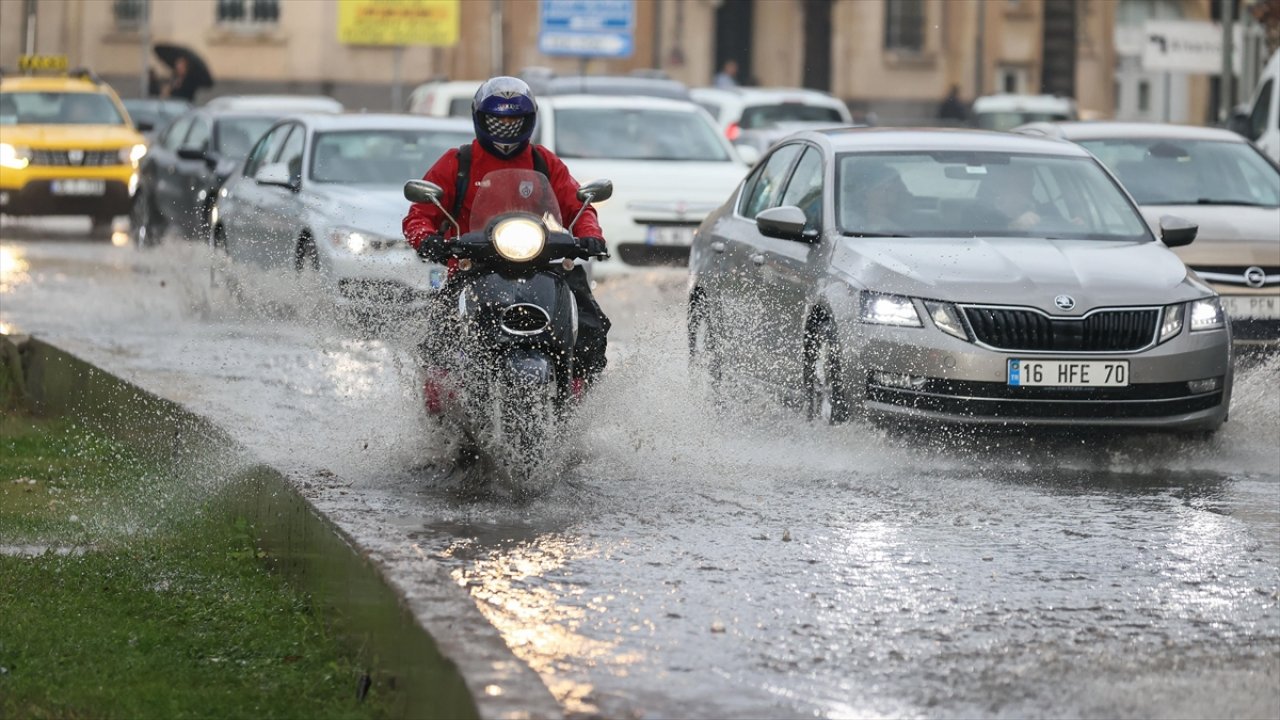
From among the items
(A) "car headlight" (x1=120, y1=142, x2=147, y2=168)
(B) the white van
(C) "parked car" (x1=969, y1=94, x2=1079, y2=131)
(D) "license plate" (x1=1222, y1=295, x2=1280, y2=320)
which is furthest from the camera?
(C) "parked car" (x1=969, y1=94, x2=1079, y2=131)

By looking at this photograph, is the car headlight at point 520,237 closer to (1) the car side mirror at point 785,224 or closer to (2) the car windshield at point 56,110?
(1) the car side mirror at point 785,224

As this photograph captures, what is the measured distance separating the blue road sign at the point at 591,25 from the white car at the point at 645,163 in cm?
2651

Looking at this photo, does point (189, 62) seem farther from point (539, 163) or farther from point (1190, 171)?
point (539, 163)

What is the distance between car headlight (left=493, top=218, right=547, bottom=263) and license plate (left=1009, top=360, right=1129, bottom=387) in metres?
2.33

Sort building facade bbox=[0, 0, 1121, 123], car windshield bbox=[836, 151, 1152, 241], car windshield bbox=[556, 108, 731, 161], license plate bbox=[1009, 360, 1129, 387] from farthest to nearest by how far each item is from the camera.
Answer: building facade bbox=[0, 0, 1121, 123] < car windshield bbox=[556, 108, 731, 161] < car windshield bbox=[836, 151, 1152, 241] < license plate bbox=[1009, 360, 1129, 387]

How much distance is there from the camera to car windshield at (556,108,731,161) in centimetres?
2012

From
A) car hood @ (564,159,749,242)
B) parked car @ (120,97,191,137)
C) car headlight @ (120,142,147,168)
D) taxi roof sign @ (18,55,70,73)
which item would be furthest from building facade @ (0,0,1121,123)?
car hood @ (564,159,749,242)

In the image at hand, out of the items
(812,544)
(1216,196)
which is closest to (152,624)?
(812,544)

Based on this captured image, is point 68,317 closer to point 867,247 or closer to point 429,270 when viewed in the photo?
point 429,270

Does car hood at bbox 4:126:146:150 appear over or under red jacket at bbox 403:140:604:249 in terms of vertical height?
under

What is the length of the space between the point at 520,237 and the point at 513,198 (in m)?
0.29

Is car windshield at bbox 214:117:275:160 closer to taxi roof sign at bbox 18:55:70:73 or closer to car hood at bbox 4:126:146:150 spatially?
car hood at bbox 4:126:146:150

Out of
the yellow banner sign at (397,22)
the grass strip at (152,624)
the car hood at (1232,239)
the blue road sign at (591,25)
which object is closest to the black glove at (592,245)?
the grass strip at (152,624)

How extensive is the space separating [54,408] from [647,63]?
1730 inches
